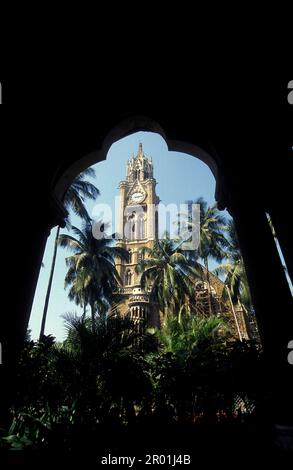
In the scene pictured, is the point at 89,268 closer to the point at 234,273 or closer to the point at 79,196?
the point at 79,196

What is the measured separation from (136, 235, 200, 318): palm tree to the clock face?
107 ft

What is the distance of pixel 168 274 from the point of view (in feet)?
92.3


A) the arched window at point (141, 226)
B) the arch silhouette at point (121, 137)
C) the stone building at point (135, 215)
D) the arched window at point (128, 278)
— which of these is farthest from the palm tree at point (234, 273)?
the arched window at point (141, 226)

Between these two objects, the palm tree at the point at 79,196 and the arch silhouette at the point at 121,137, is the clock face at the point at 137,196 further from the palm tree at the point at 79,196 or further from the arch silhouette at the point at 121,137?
the arch silhouette at the point at 121,137

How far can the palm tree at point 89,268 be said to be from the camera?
83.6ft

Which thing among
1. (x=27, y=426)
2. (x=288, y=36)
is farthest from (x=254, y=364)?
(x=288, y=36)

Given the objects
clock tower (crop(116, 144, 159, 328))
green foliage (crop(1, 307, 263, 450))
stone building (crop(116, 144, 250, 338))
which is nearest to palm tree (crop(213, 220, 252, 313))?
green foliage (crop(1, 307, 263, 450))

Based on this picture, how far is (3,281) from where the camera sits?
4.09 metres

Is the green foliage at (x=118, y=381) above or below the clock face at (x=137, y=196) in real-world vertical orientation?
below

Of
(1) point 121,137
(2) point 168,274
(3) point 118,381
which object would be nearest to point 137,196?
(2) point 168,274

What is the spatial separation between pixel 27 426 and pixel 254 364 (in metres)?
3.65

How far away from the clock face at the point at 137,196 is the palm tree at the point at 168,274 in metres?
32.6

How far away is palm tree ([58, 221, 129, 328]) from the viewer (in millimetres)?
25484

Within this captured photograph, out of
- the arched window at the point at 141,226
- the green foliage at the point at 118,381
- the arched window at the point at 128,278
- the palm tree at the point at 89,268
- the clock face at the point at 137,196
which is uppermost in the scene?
the clock face at the point at 137,196
